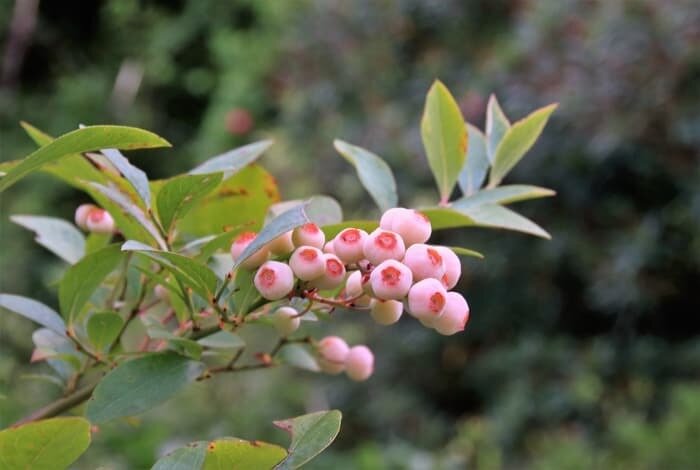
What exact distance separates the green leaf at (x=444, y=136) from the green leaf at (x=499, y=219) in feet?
0.08

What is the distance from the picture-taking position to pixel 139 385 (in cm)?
39

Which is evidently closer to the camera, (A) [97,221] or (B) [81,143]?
(B) [81,143]

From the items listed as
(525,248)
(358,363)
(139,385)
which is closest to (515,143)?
(358,363)

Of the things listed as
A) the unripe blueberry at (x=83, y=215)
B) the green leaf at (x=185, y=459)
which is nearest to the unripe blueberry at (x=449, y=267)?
the green leaf at (x=185, y=459)

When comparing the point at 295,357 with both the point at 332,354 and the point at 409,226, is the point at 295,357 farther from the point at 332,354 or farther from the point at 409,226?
the point at 409,226

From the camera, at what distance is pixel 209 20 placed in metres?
4.92

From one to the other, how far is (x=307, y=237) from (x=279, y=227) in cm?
3

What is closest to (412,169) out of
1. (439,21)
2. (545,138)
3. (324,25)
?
(545,138)

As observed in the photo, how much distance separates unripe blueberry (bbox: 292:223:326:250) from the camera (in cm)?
36

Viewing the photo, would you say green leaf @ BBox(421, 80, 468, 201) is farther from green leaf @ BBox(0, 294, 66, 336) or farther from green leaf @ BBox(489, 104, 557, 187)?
green leaf @ BBox(0, 294, 66, 336)

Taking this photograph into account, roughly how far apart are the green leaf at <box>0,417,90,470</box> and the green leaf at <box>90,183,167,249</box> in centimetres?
10

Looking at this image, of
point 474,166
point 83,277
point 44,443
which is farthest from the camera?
point 474,166

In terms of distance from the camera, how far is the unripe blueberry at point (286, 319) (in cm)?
40

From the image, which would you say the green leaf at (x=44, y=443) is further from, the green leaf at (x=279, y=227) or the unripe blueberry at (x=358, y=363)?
the unripe blueberry at (x=358, y=363)
